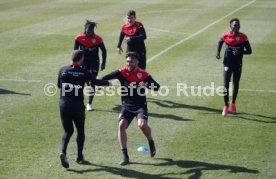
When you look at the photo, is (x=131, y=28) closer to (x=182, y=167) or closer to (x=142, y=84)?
(x=142, y=84)

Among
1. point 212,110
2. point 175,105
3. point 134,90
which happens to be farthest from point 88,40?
point 134,90

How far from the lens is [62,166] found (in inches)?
399

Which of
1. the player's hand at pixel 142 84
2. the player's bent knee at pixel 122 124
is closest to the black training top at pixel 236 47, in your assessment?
the player's hand at pixel 142 84

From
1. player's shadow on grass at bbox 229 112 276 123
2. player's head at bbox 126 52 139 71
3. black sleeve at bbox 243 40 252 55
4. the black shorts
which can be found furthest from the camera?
black sleeve at bbox 243 40 252 55

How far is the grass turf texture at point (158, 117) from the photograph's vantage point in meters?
10.2

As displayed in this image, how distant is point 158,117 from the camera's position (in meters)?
13.6

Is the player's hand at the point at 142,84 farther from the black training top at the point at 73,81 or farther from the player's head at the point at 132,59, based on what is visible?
the black training top at the point at 73,81

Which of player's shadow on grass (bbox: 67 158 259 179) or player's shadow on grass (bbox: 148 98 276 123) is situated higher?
player's shadow on grass (bbox: 67 158 259 179)

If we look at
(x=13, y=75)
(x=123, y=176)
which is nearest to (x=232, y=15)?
(x=13, y=75)

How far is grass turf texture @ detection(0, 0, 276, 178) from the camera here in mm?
10172

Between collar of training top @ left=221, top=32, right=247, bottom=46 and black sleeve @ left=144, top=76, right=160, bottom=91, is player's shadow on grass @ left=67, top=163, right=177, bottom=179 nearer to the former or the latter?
black sleeve @ left=144, top=76, right=160, bottom=91

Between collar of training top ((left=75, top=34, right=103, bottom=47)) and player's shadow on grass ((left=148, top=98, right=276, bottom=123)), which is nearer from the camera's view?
player's shadow on grass ((left=148, top=98, right=276, bottom=123))

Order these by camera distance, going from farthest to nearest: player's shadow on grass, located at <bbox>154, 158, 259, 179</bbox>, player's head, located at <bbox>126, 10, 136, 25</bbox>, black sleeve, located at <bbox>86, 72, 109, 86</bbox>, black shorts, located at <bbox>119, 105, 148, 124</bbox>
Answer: player's head, located at <bbox>126, 10, 136, 25</bbox>, black shorts, located at <bbox>119, 105, 148, 124</bbox>, black sleeve, located at <bbox>86, 72, 109, 86</bbox>, player's shadow on grass, located at <bbox>154, 158, 259, 179</bbox>

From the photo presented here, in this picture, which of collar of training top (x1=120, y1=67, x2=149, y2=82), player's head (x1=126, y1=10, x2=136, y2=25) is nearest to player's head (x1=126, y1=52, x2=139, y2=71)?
collar of training top (x1=120, y1=67, x2=149, y2=82)
